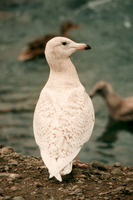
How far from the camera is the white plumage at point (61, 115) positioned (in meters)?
5.45

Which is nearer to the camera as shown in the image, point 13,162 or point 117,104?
point 13,162

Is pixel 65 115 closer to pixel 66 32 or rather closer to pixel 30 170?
pixel 30 170

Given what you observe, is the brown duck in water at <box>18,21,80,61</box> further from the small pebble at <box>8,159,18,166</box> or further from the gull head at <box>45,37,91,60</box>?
the small pebble at <box>8,159,18,166</box>

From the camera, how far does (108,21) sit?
24156 millimetres

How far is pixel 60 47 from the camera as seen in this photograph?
256 inches

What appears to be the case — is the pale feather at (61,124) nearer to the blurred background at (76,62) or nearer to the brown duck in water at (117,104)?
the blurred background at (76,62)

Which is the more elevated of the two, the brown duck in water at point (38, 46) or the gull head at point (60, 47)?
the gull head at point (60, 47)

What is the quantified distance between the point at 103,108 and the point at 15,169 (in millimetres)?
11334

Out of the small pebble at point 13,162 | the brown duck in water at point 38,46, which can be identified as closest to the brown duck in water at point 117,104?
the brown duck in water at point 38,46

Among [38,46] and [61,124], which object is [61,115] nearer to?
[61,124]

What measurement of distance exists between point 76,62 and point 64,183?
18.7 metres

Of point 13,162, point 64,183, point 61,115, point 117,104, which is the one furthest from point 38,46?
point 64,183

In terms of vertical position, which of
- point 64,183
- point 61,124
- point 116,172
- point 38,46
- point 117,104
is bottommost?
point 117,104

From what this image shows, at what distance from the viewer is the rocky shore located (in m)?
5.31
